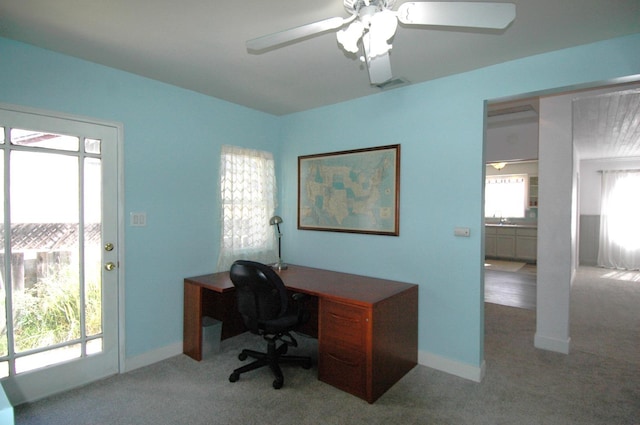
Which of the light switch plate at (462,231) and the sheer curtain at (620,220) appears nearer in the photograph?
the light switch plate at (462,231)

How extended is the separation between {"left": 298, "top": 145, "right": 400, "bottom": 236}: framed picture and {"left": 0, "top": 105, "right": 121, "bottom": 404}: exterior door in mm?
1807

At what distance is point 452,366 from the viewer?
264cm

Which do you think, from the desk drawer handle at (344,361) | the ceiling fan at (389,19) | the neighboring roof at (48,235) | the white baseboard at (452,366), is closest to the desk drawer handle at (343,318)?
the desk drawer handle at (344,361)

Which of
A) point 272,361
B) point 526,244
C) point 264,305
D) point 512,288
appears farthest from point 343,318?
point 526,244

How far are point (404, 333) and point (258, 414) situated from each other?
1.23 m

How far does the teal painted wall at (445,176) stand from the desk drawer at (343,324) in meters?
0.79

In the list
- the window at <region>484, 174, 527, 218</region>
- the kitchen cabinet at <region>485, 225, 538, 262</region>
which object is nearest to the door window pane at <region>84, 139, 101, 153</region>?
the kitchen cabinet at <region>485, 225, 538, 262</region>

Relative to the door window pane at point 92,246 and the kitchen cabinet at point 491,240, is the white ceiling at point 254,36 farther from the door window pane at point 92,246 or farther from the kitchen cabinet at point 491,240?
the kitchen cabinet at point 491,240

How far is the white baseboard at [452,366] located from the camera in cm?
254

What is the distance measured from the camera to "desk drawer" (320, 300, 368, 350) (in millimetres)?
2268

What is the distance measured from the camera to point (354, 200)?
3234 mm

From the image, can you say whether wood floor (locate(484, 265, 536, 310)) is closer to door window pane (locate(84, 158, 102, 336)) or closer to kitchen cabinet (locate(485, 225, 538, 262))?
kitchen cabinet (locate(485, 225, 538, 262))

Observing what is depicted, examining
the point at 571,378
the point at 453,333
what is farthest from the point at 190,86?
the point at 571,378

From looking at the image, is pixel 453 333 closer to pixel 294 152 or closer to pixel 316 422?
pixel 316 422
